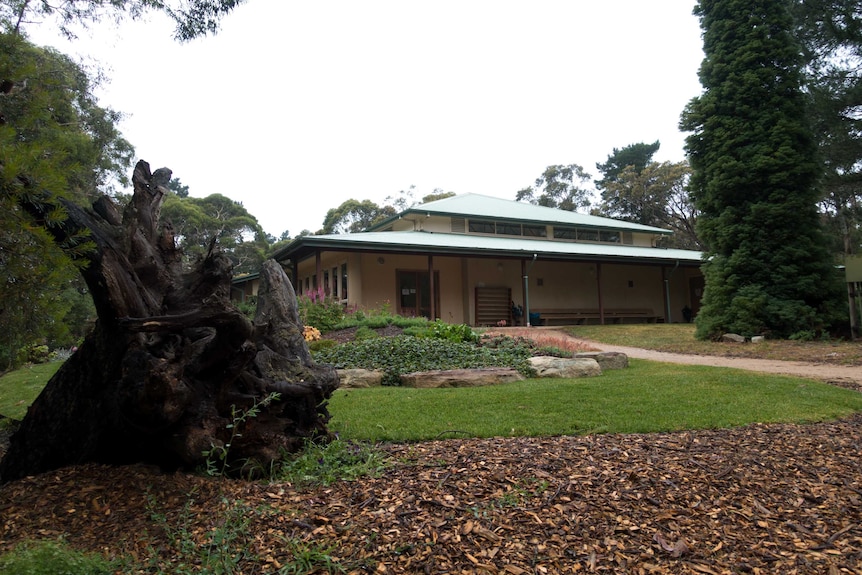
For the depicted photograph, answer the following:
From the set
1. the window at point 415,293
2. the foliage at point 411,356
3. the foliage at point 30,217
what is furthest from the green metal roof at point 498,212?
the foliage at point 30,217

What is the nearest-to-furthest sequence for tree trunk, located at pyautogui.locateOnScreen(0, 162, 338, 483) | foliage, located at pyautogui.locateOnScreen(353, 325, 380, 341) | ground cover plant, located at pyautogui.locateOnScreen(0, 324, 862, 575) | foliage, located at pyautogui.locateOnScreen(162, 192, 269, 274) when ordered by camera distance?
ground cover plant, located at pyautogui.locateOnScreen(0, 324, 862, 575)
tree trunk, located at pyautogui.locateOnScreen(0, 162, 338, 483)
foliage, located at pyautogui.locateOnScreen(353, 325, 380, 341)
foliage, located at pyautogui.locateOnScreen(162, 192, 269, 274)

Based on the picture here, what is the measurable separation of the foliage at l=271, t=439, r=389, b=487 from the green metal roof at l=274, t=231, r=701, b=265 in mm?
13175

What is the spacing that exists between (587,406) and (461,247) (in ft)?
42.8

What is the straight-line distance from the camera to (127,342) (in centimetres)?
298

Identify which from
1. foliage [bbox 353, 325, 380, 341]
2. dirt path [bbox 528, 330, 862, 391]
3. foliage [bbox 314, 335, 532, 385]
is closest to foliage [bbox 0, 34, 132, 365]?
foliage [bbox 314, 335, 532, 385]

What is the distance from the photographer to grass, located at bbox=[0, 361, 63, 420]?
797cm

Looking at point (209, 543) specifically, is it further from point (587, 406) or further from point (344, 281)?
point (344, 281)

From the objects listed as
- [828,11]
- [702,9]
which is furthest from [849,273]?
[702,9]

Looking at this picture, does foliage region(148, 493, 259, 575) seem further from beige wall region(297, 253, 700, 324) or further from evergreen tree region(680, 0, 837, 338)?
beige wall region(297, 253, 700, 324)

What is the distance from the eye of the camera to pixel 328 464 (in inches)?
142

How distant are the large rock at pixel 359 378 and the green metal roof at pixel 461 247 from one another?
889 cm

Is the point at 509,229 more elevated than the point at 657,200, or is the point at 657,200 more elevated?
the point at 657,200

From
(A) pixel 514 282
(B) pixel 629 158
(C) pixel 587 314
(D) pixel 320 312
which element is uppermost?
(B) pixel 629 158

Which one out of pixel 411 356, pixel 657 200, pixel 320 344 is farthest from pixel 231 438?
pixel 657 200
